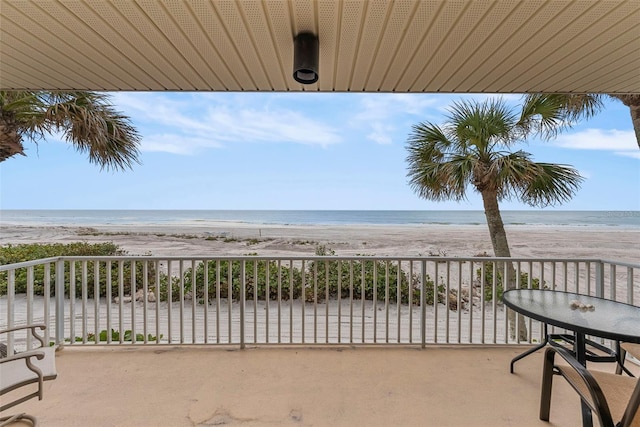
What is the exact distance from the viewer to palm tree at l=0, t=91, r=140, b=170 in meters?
3.19

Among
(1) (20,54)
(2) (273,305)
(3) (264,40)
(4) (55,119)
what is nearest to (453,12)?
(3) (264,40)

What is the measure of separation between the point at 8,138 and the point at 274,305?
15.6ft

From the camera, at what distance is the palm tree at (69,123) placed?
319 centimetres

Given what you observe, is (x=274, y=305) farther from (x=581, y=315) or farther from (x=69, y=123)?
(x=581, y=315)

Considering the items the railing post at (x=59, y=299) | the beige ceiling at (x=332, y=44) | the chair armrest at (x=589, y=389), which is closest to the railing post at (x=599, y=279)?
the beige ceiling at (x=332, y=44)

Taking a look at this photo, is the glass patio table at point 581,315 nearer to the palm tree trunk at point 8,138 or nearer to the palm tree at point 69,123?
the palm tree at point 69,123

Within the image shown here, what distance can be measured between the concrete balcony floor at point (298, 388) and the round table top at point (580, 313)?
669 millimetres

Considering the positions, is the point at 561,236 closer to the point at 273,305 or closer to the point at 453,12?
the point at 273,305

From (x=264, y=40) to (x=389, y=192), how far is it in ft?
87.0

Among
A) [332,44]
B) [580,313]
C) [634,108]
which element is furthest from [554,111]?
[332,44]

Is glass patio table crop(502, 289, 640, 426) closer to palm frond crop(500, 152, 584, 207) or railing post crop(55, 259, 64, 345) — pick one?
palm frond crop(500, 152, 584, 207)

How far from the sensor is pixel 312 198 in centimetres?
3111

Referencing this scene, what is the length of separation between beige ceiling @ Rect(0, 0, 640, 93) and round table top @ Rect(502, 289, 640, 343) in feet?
5.43

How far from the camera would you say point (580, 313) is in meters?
1.98
